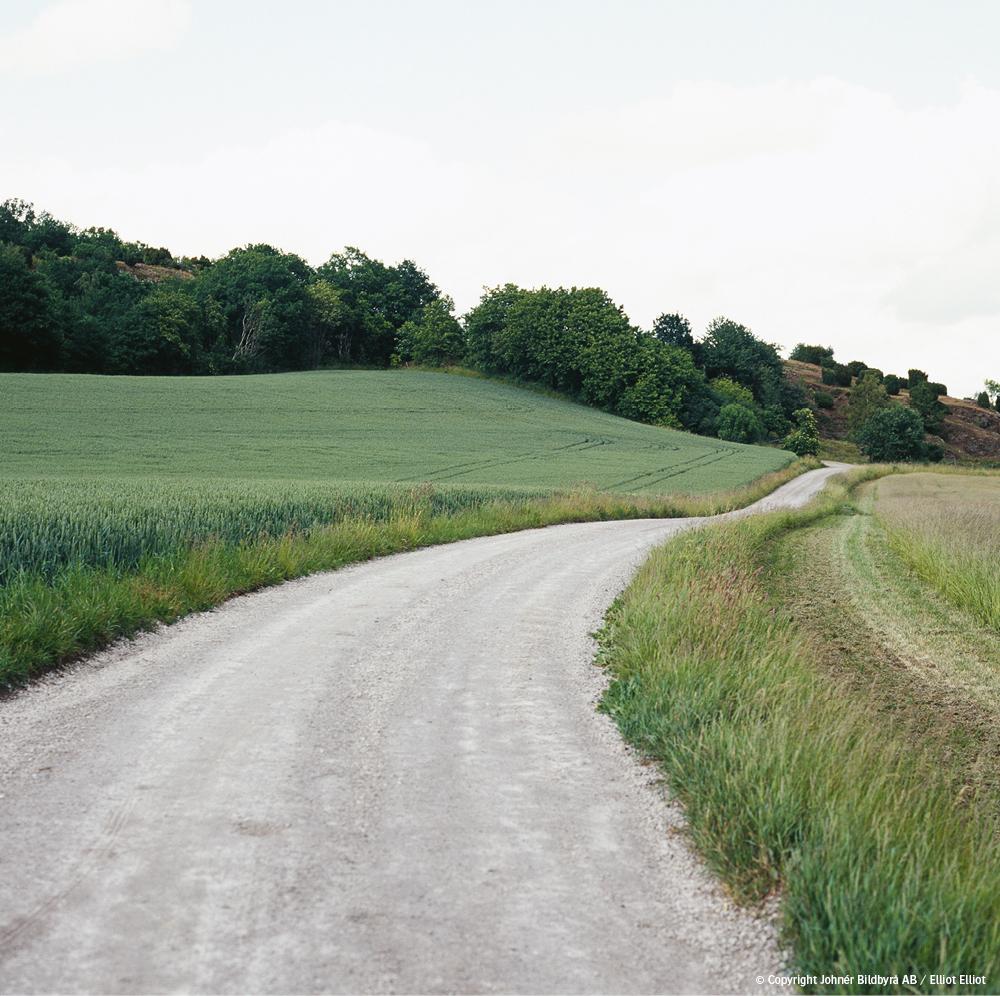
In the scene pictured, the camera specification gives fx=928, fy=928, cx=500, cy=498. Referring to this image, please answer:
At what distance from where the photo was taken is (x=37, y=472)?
116ft

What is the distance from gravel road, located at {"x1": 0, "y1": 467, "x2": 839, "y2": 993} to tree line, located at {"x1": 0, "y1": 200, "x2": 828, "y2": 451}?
73.1 meters

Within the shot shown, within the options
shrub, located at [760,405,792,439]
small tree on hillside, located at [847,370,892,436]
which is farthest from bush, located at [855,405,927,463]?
small tree on hillside, located at [847,370,892,436]

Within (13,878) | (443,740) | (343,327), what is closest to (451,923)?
(13,878)

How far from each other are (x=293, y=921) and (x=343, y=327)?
111620mm

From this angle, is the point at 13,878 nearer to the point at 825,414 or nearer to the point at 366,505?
the point at 366,505

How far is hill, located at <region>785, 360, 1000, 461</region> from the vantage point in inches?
4857

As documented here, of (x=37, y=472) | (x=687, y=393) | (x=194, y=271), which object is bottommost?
(x=37, y=472)

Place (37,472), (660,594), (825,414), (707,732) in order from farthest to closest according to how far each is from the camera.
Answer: (825,414), (37,472), (660,594), (707,732)

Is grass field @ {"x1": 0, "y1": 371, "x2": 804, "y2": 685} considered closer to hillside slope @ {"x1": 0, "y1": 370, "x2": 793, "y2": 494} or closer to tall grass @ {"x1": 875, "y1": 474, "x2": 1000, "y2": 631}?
hillside slope @ {"x1": 0, "y1": 370, "x2": 793, "y2": 494}

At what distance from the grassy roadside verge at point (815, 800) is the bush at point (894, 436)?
343 ft

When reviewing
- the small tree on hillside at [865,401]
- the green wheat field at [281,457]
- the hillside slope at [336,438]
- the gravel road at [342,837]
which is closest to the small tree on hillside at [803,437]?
the small tree on hillside at [865,401]

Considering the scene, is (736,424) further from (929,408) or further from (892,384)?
(892,384)

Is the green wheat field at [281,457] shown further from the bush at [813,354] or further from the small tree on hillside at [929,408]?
the bush at [813,354]

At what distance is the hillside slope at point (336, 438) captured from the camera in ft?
138
